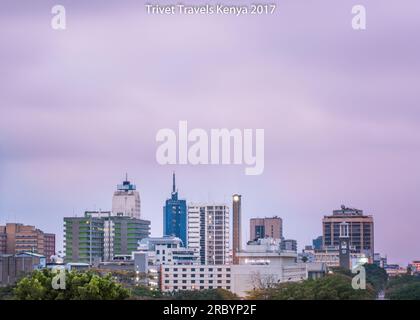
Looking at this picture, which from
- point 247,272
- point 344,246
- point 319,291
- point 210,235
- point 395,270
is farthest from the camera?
point 344,246

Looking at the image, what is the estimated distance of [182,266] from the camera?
26641mm

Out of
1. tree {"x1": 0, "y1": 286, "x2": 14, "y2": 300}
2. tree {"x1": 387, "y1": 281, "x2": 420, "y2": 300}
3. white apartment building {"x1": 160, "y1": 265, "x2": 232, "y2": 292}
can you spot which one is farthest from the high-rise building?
tree {"x1": 387, "y1": 281, "x2": 420, "y2": 300}

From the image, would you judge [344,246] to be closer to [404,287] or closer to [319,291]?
[404,287]

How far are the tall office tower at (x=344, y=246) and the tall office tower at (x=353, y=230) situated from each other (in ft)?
0.38

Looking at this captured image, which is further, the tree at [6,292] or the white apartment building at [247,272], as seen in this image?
the white apartment building at [247,272]

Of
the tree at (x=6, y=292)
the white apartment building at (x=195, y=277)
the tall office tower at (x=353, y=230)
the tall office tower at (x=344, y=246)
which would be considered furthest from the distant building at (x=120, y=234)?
the tall office tower at (x=344, y=246)

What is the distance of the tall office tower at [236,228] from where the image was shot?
60.6ft

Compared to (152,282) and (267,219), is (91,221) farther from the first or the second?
(267,219)

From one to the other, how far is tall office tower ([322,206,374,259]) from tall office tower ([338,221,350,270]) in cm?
11

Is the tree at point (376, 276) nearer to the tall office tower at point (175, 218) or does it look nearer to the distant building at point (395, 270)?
the distant building at point (395, 270)

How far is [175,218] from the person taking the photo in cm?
2305

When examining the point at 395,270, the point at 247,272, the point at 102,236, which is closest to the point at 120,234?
the point at 102,236

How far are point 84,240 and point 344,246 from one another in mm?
7849
